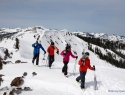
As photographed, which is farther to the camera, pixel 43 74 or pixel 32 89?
pixel 43 74

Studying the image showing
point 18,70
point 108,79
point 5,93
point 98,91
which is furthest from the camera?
point 18,70

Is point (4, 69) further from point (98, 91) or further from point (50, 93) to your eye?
point (98, 91)

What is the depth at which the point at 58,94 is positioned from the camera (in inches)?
345

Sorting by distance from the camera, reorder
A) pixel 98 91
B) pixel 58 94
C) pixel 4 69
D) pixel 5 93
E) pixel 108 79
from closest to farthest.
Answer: pixel 5 93, pixel 58 94, pixel 98 91, pixel 108 79, pixel 4 69

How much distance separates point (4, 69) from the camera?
46.5ft

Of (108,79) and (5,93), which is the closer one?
(5,93)

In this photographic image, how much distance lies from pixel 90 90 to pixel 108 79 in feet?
9.85

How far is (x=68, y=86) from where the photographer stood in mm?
9914

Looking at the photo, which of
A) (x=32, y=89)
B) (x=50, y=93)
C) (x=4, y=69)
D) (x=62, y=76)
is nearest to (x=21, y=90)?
(x=32, y=89)

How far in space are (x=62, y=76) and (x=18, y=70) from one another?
4.35 metres

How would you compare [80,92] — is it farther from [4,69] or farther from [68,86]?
[4,69]

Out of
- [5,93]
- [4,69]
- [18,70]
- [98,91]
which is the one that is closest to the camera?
[5,93]

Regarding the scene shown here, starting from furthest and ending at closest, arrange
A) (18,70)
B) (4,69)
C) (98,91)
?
1. (4,69)
2. (18,70)
3. (98,91)

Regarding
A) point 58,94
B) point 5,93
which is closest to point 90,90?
point 58,94
